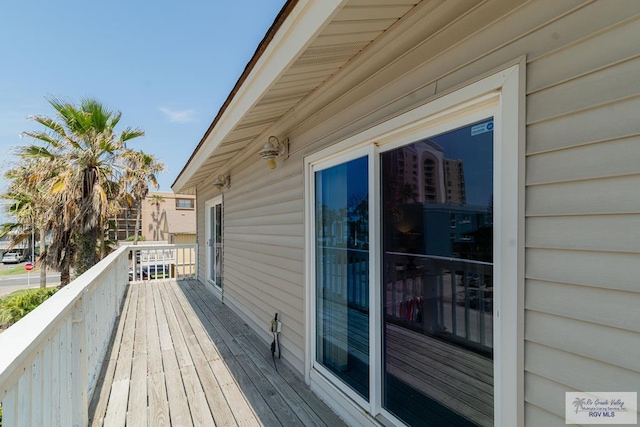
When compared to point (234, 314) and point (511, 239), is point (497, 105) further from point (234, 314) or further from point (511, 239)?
point (234, 314)

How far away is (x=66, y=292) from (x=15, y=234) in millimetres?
15773

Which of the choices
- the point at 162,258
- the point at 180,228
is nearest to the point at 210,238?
the point at 162,258

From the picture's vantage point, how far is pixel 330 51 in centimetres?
187

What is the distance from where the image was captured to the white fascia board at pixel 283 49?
1411 millimetres

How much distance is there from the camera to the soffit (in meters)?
1.51

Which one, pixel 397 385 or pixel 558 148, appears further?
A: pixel 397 385

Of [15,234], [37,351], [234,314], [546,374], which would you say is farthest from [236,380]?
[15,234]

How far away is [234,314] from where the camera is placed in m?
4.85

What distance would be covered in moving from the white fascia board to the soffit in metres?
0.05

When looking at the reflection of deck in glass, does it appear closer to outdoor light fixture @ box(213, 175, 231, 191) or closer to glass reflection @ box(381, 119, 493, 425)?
glass reflection @ box(381, 119, 493, 425)

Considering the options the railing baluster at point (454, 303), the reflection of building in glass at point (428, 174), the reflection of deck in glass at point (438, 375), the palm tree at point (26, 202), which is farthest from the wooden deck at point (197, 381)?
the palm tree at point (26, 202)

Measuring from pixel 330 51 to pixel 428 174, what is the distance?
3.16 feet

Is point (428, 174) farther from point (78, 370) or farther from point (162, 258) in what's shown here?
point (162, 258)

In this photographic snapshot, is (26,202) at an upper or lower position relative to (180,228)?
upper
